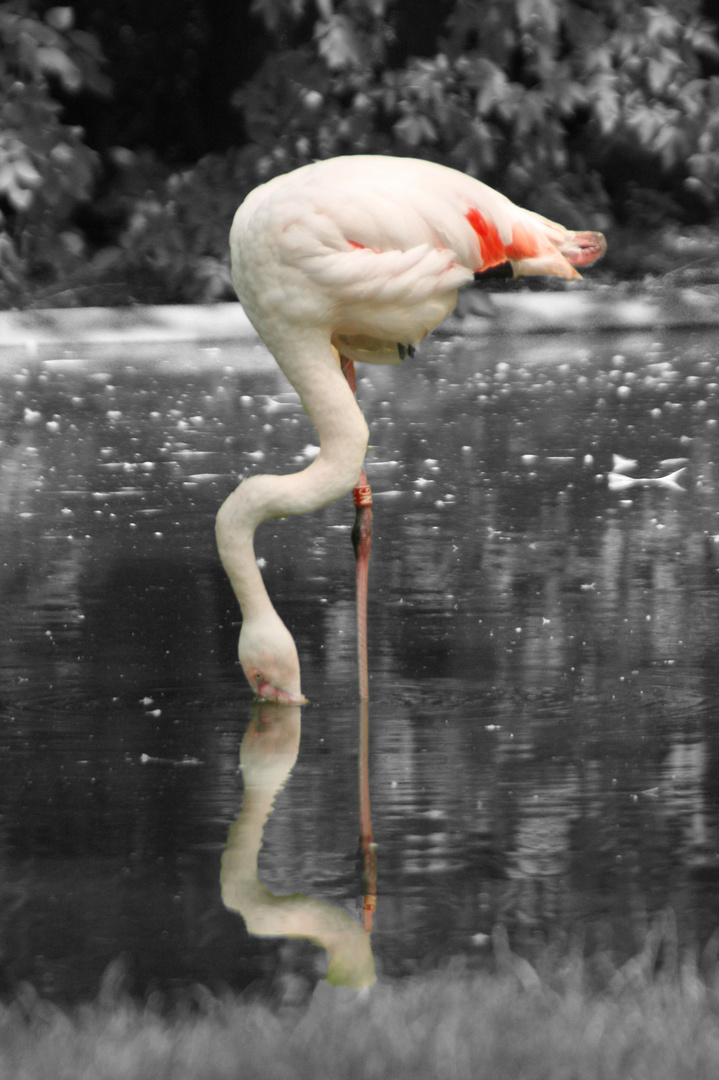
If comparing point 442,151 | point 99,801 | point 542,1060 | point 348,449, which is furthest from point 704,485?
point 442,151

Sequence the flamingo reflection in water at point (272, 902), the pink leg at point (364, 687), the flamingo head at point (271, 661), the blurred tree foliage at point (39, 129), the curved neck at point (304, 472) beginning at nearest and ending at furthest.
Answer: the flamingo reflection in water at point (272, 902)
the pink leg at point (364, 687)
the flamingo head at point (271, 661)
the curved neck at point (304, 472)
the blurred tree foliage at point (39, 129)

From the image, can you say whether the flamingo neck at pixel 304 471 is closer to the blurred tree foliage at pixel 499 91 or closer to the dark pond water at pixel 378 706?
the dark pond water at pixel 378 706

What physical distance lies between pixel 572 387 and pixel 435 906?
7853 mm

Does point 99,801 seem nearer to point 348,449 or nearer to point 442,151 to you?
point 348,449

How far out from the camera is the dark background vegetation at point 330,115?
13938 mm

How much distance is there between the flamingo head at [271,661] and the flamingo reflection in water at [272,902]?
39 cm

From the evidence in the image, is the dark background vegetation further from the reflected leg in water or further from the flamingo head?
the reflected leg in water

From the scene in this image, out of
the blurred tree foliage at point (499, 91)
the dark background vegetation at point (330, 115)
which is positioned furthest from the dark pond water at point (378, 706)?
the blurred tree foliage at point (499, 91)

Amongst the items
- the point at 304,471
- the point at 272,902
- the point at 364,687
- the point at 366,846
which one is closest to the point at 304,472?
the point at 304,471

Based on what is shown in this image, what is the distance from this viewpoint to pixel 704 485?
758 centimetres

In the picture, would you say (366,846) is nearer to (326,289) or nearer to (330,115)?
(326,289)

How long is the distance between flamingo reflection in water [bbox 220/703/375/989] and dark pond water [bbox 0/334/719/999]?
1 centimetres

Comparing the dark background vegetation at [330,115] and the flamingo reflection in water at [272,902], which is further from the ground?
the dark background vegetation at [330,115]

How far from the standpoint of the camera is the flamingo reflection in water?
2.89 meters
